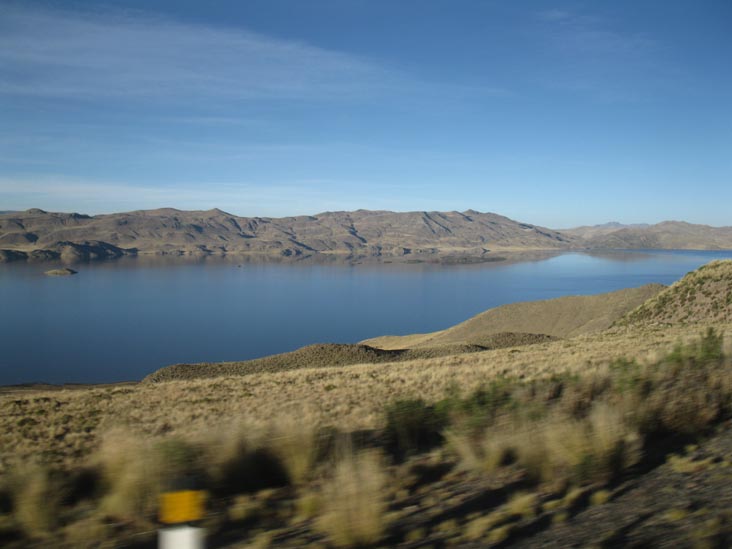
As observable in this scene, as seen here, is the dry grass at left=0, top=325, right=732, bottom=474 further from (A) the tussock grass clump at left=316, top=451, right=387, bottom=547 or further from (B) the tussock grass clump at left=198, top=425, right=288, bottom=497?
(A) the tussock grass clump at left=316, top=451, right=387, bottom=547

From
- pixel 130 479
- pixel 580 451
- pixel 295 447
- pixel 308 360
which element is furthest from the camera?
A: pixel 308 360

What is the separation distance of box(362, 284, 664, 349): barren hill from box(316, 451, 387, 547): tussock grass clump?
1607 inches

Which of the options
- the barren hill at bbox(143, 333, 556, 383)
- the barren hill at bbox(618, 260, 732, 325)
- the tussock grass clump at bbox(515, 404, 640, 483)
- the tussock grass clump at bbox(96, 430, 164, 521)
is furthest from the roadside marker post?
the barren hill at bbox(618, 260, 732, 325)

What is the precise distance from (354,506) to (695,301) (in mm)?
33365

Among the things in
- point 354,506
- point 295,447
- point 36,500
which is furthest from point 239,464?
point 354,506

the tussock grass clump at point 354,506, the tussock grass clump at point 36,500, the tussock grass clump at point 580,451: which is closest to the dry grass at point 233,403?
the tussock grass clump at point 36,500

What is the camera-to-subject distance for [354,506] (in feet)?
13.5

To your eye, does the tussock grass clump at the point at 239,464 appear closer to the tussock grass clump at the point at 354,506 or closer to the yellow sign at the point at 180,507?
the tussock grass clump at the point at 354,506

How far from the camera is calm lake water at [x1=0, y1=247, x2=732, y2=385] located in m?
47.5

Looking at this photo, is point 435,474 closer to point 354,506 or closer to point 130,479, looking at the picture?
point 354,506

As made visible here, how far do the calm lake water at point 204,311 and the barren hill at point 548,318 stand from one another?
1310cm

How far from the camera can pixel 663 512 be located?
4074 mm

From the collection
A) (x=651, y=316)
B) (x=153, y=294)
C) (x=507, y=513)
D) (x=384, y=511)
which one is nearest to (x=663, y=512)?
(x=507, y=513)

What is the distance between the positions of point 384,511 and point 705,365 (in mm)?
7041
